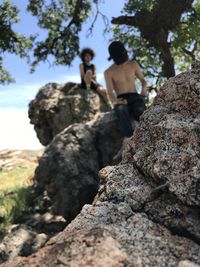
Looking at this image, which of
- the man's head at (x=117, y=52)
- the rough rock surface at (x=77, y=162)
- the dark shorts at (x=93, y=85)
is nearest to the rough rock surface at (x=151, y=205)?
A: the man's head at (x=117, y=52)

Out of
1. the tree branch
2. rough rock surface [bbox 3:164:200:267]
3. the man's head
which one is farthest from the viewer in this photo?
the tree branch

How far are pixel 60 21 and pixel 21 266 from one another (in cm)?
1843

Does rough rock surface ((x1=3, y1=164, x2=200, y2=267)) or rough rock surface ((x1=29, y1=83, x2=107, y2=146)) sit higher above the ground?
rough rock surface ((x1=29, y1=83, x2=107, y2=146))

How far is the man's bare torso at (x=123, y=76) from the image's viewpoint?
364 inches

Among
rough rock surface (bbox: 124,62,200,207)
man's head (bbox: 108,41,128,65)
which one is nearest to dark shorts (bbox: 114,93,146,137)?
man's head (bbox: 108,41,128,65)

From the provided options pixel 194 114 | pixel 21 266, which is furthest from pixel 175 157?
pixel 21 266

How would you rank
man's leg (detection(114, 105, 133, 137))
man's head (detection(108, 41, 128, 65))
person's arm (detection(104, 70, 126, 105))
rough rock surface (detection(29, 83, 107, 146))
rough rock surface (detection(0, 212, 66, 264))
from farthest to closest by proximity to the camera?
rough rock surface (detection(29, 83, 107, 146)) < man's leg (detection(114, 105, 133, 137)) < person's arm (detection(104, 70, 126, 105)) < rough rock surface (detection(0, 212, 66, 264)) < man's head (detection(108, 41, 128, 65))

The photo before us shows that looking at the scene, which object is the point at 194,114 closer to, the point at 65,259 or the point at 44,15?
the point at 65,259

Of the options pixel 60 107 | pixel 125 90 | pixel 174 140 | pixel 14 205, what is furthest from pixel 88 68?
pixel 174 140

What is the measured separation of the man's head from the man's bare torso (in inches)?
12.3

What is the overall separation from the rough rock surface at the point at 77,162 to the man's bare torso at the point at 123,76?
217 cm

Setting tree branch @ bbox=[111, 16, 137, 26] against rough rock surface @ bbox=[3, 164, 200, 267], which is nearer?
rough rock surface @ bbox=[3, 164, 200, 267]

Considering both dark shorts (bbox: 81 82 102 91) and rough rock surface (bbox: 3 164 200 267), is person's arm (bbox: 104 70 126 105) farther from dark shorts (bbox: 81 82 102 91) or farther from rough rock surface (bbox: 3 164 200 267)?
rough rock surface (bbox: 3 164 200 267)

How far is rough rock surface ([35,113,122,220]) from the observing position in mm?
10852
